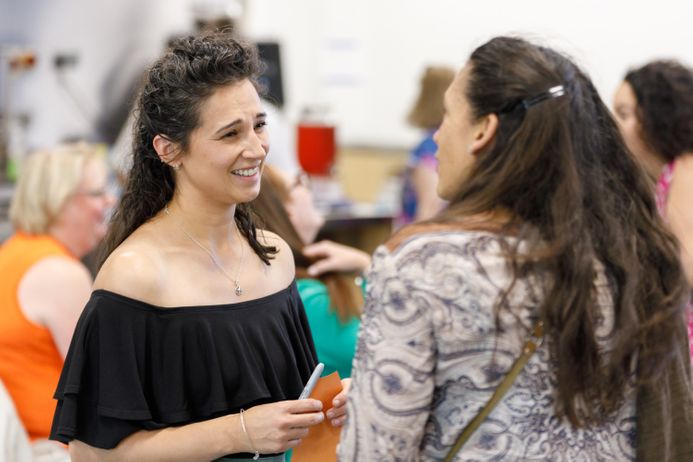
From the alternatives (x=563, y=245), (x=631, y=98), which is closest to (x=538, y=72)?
(x=563, y=245)

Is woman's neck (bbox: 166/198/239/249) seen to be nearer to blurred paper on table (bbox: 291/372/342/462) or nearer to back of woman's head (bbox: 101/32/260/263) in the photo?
back of woman's head (bbox: 101/32/260/263)

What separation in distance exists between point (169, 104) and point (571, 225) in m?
0.78

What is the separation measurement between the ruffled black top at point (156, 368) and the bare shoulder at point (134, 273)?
0.05 feet

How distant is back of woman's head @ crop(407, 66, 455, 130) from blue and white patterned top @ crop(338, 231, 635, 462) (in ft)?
11.9

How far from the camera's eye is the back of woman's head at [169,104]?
68.9 inches

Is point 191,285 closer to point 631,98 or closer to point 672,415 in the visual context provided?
point 672,415

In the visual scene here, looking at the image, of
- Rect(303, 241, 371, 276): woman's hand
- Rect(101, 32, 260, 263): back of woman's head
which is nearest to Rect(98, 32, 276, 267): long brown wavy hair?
Rect(101, 32, 260, 263): back of woman's head

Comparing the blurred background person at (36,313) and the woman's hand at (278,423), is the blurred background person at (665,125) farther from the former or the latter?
the blurred background person at (36,313)

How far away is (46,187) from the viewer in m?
3.05

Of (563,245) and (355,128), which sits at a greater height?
(563,245)

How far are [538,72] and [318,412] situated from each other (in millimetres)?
713

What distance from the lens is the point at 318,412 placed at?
172 cm

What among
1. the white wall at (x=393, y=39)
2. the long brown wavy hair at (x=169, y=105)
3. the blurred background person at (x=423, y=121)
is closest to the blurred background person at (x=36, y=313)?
the long brown wavy hair at (x=169, y=105)

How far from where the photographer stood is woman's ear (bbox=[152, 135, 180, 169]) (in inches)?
70.0
